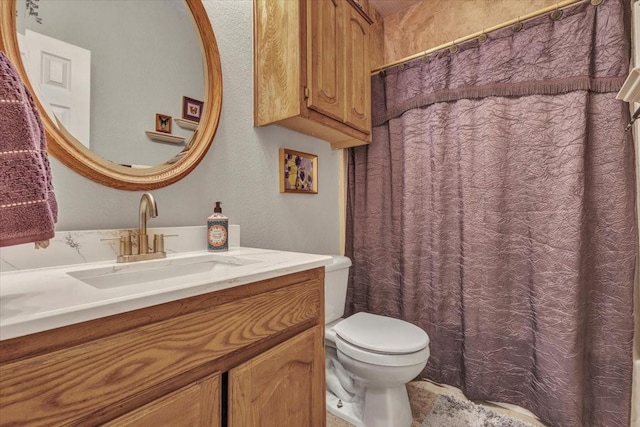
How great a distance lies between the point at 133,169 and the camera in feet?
3.39

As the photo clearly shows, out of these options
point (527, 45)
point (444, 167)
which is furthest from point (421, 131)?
point (527, 45)

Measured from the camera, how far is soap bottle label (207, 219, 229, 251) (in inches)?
44.9

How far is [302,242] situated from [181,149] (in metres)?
0.83

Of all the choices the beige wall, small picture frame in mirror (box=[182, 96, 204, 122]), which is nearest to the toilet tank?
small picture frame in mirror (box=[182, 96, 204, 122])

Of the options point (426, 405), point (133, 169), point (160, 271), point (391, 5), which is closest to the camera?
point (160, 271)

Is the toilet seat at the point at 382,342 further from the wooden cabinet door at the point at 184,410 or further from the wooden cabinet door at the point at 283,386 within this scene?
the wooden cabinet door at the point at 184,410

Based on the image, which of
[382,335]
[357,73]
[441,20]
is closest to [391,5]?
[441,20]

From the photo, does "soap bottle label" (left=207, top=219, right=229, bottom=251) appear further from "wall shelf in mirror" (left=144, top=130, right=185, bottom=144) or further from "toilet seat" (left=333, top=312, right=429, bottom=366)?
"toilet seat" (left=333, top=312, right=429, bottom=366)

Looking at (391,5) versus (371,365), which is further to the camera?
(391,5)

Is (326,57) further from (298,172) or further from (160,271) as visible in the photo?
(160,271)

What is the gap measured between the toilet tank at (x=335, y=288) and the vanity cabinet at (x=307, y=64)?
0.73 metres

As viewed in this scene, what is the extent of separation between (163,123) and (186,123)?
85 millimetres

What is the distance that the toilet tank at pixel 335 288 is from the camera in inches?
61.6

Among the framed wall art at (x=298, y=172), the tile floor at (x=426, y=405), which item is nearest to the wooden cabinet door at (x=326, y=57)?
the framed wall art at (x=298, y=172)
